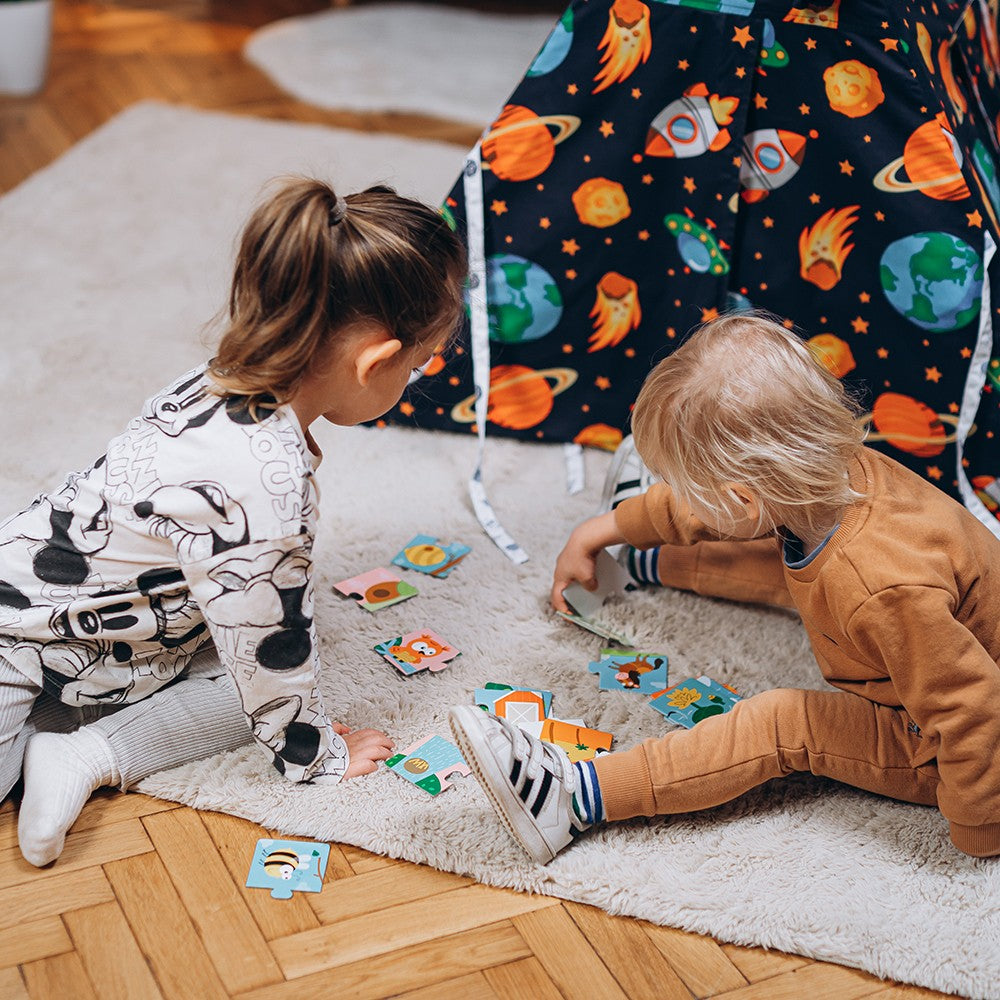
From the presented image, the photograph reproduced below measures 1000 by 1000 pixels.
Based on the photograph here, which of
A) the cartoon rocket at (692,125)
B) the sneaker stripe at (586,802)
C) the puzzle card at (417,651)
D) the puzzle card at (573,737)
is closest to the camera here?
the sneaker stripe at (586,802)

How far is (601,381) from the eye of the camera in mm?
1696

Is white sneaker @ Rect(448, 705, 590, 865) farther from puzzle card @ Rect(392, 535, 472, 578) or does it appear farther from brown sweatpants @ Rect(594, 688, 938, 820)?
puzzle card @ Rect(392, 535, 472, 578)

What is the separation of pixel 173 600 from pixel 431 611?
369 mm

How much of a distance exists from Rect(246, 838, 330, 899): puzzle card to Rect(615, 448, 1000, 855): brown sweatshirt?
20.7 inches

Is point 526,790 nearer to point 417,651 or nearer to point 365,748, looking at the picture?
point 365,748

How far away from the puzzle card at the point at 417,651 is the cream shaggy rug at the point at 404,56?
177 centimetres

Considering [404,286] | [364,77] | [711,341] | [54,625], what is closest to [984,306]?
[711,341]

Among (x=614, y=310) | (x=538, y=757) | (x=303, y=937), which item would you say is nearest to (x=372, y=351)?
(x=538, y=757)

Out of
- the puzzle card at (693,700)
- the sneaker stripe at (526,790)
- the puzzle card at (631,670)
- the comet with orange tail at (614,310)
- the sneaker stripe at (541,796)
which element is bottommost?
the puzzle card at (693,700)

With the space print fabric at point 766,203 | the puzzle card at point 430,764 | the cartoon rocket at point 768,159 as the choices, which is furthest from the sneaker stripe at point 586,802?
the cartoon rocket at point 768,159

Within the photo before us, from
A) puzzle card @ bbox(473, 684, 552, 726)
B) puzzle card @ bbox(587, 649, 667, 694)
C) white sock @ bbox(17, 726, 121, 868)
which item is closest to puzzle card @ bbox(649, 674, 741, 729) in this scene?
puzzle card @ bbox(587, 649, 667, 694)

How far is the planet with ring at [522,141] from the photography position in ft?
5.01

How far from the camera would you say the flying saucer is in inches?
60.7

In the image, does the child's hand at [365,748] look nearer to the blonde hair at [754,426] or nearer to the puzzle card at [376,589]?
the puzzle card at [376,589]
